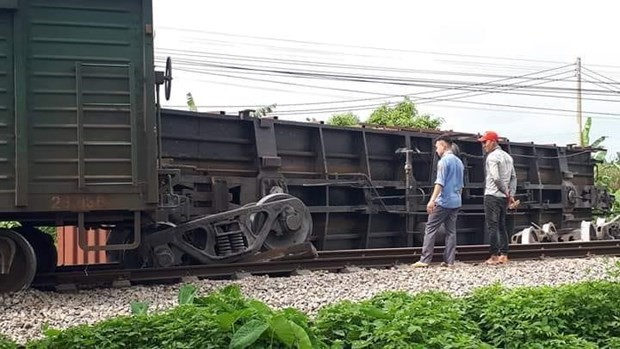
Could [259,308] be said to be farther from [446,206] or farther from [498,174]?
[498,174]

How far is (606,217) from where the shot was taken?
Answer: 16.9 m

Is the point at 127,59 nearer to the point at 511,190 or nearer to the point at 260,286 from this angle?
the point at 260,286

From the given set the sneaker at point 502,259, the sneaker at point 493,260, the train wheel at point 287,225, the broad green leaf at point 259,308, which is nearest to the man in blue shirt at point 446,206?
the sneaker at point 493,260

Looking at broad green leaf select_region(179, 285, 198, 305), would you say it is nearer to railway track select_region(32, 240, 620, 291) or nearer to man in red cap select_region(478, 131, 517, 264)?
railway track select_region(32, 240, 620, 291)

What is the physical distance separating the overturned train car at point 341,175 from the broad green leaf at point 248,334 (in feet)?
14.9

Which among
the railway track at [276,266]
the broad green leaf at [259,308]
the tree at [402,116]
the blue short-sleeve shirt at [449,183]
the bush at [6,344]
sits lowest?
the railway track at [276,266]

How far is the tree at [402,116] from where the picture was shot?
28.2 m

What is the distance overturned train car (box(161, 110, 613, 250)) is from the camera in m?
9.87

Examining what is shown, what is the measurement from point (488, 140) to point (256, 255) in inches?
147

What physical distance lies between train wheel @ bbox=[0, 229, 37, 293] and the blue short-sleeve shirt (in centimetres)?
503

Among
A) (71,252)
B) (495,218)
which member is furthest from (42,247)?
(495,218)

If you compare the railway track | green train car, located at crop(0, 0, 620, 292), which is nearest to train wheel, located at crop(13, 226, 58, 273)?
green train car, located at crop(0, 0, 620, 292)

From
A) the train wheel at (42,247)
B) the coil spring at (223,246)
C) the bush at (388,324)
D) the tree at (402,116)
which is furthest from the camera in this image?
the tree at (402,116)

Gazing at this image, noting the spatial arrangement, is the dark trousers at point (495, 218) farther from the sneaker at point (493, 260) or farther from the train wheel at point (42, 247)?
the train wheel at point (42, 247)
